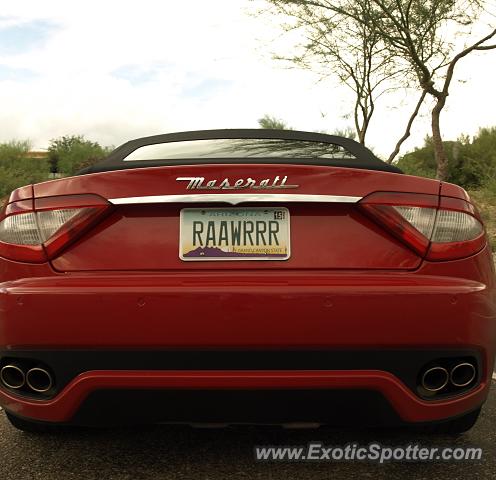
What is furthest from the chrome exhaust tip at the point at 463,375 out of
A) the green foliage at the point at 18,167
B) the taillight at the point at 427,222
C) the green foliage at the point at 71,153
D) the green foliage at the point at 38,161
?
the green foliage at the point at 71,153

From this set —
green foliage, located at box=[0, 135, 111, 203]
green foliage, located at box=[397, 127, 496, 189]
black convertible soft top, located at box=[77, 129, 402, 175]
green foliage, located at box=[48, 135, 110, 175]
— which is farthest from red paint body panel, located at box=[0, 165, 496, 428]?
green foliage, located at box=[48, 135, 110, 175]

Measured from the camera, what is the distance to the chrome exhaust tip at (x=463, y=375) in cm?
243

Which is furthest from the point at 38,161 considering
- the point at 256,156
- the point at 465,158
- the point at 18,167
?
the point at 256,156

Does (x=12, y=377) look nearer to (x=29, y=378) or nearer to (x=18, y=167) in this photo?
(x=29, y=378)

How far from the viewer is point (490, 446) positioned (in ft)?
9.88

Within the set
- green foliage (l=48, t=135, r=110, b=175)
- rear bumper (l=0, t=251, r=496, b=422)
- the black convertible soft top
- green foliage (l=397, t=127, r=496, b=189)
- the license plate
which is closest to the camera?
rear bumper (l=0, t=251, r=496, b=422)

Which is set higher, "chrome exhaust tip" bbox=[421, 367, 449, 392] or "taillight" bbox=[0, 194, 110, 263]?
"taillight" bbox=[0, 194, 110, 263]

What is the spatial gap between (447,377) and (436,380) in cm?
4

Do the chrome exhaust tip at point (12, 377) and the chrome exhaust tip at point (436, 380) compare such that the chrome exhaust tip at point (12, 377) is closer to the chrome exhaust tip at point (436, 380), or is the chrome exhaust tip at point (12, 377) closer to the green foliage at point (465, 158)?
the chrome exhaust tip at point (436, 380)

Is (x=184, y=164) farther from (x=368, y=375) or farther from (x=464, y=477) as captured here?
(x=464, y=477)

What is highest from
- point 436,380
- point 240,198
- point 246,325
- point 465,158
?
point 465,158

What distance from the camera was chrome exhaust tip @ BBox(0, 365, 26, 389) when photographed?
2.45 m

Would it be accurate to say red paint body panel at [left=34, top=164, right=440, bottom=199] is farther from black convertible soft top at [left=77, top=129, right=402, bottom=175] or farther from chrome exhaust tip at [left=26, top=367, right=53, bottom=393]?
chrome exhaust tip at [left=26, top=367, right=53, bottom=393]

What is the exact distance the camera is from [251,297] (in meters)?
2.27
